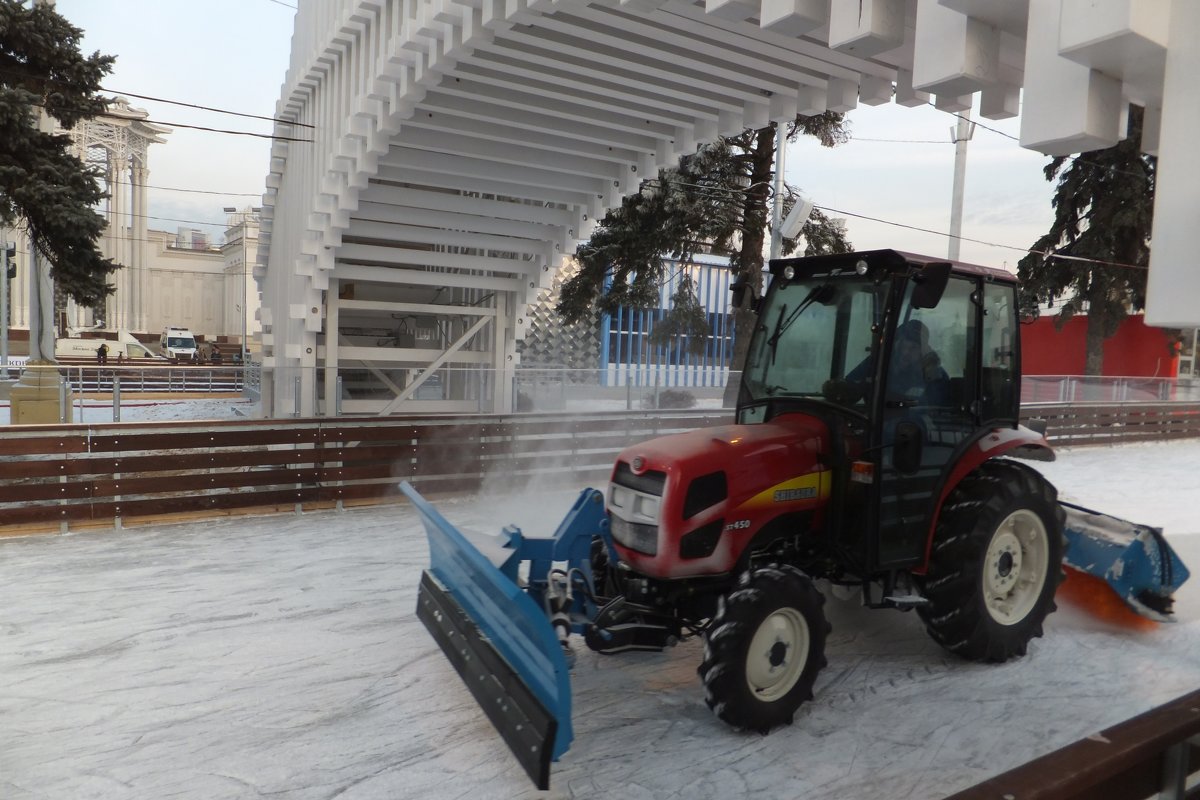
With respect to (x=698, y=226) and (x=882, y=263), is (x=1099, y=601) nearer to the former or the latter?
(x=882, y=263)

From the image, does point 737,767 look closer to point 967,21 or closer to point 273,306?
point 967,21

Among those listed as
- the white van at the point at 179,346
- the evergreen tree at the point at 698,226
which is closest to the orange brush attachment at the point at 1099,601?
the evergreen tree at the point at 698,226

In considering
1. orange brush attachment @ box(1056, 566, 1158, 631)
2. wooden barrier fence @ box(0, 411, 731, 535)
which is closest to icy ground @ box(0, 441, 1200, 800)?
orange brush attachment @ box(1056, 566, 1158, 631)

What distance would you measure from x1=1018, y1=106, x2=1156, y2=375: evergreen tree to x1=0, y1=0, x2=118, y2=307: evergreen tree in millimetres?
20546

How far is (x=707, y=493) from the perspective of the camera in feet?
12.9

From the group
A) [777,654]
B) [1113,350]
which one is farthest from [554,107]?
[1113,350]

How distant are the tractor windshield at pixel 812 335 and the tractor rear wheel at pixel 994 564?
0.93 metres

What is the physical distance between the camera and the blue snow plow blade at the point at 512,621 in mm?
2947

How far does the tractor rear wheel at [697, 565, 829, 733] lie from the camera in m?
3.58

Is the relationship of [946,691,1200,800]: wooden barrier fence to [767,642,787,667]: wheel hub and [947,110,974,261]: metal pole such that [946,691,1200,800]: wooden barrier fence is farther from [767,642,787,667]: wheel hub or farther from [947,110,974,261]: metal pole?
[947,110,974,261]: metal pole

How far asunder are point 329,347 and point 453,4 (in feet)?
17.4

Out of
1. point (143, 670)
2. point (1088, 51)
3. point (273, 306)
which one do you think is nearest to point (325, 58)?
point (273, 306)

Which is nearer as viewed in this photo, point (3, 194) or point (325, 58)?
point (325, 58)

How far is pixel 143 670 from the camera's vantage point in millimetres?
4422
